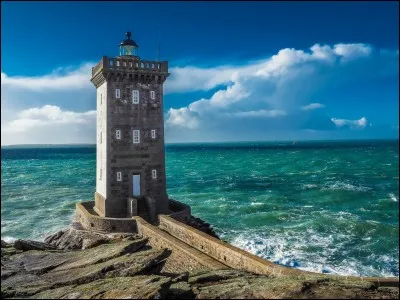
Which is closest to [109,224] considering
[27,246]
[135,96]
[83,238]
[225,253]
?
[83,238]

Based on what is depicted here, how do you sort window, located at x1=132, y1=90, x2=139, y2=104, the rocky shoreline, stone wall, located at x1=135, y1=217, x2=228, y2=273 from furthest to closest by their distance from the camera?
1. window, located at x1=132, y1=90, x2=139, y2=104
2. stone wall, located at x1=135, y1=217, x2=228, y2=273
3. the rocky shoreline

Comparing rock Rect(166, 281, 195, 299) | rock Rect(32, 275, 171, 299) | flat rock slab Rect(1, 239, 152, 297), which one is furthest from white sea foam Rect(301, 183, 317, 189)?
rock Rect(166, 281, 195, 299)

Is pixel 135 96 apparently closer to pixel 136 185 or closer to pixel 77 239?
pixel 136 185

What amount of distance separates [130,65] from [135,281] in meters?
14.6

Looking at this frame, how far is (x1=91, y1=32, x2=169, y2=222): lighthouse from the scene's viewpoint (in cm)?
2127

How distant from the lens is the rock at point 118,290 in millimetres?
8047

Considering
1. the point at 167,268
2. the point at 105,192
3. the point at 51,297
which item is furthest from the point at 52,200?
the point at 51,297

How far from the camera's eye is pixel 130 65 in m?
21.5

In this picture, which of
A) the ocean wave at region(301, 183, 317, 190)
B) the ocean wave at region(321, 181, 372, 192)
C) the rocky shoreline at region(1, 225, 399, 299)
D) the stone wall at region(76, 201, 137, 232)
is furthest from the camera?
the ocean wave at region(301, 183, 317, 190)

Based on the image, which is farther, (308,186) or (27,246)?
(308,186)

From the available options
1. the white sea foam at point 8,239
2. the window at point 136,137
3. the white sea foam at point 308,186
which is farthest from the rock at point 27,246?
the white sea foam at point 308,186

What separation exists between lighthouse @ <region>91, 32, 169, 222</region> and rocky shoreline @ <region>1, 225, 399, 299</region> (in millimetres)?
6609

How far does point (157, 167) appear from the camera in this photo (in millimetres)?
22453

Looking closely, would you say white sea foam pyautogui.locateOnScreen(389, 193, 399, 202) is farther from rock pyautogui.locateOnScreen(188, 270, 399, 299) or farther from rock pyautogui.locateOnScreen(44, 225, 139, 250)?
rock pyautogui.locateOnScreen(188, 270, 399, 299)
